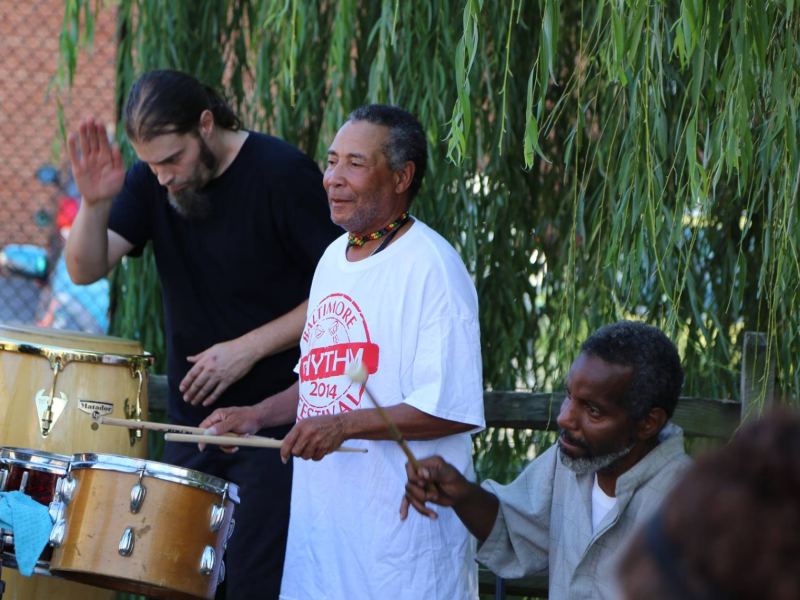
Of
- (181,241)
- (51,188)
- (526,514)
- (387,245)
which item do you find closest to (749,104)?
(387,245)

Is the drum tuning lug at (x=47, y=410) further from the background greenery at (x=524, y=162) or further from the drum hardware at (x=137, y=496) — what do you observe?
the background greenery at (x=524, y=162)

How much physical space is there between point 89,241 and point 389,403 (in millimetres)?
1270

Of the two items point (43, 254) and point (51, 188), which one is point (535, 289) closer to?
point (43, 254)

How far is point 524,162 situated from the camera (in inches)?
145

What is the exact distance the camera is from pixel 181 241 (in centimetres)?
331

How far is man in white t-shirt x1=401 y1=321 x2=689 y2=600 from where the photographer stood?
2312 millimetres

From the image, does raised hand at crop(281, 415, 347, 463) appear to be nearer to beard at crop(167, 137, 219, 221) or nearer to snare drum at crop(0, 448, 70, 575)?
snare drum at crop(0, 448, 70, 575)

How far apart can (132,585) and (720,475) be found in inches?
89.7

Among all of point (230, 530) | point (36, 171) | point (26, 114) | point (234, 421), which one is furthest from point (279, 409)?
point (26, 114)

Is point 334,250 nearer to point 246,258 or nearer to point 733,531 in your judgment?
point 246,258

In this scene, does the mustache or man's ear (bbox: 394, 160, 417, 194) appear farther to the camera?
man's ear (bbox: 394, 160, 417, 194)

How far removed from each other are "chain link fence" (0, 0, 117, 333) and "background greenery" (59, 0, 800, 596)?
12.6 feet

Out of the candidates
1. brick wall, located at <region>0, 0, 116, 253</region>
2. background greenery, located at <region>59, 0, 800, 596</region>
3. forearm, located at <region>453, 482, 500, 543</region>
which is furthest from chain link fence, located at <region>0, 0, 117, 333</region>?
forearm, located at <region>453, 482, 500, 543</region>

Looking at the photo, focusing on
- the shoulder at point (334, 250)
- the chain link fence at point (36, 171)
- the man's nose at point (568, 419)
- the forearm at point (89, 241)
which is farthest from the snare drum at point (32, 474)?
the chain link fence at point (36, 171)
